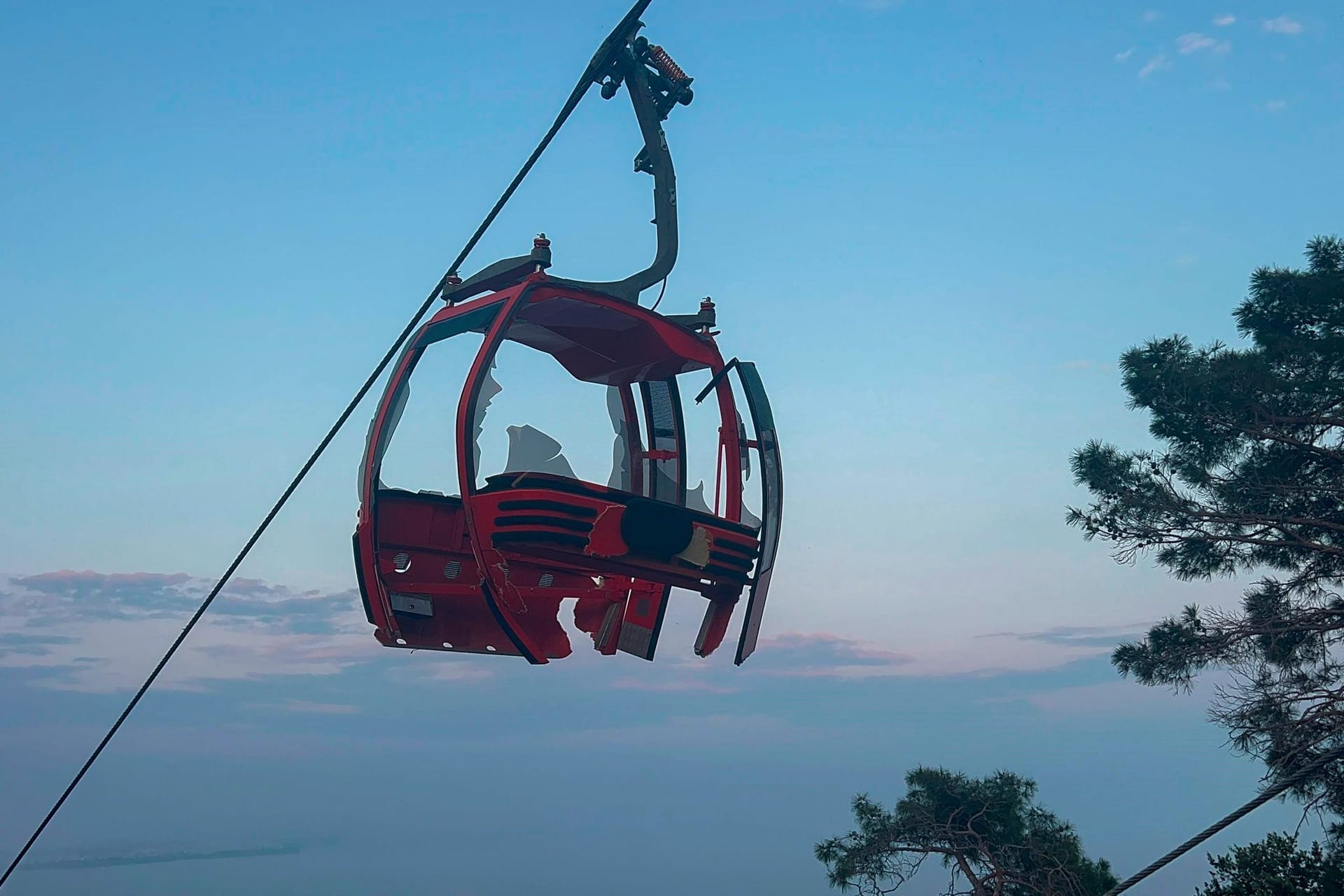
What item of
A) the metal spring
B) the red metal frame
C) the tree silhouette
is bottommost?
the tree silhouette

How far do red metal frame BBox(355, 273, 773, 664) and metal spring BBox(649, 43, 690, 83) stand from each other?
2277 mm

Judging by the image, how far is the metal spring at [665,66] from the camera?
11.3 meters

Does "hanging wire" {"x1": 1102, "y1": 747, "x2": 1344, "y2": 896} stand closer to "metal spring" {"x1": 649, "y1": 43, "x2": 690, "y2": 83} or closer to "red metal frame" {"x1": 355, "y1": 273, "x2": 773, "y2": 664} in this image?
"red metal frame" {"x1": 355, "y1": 273, "x2": 773, "y2": 664}

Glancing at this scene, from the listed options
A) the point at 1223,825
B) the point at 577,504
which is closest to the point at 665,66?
the point at 577,504

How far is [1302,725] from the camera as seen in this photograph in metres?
10.4

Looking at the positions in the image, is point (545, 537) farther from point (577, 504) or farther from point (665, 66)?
point (665, 66)

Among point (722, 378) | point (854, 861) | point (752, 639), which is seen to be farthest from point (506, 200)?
point (854, 861)

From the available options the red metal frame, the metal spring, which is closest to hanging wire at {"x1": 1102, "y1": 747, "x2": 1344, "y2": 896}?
the red metal frame

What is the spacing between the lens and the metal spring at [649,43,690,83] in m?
11.3

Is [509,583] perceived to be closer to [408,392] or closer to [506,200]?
[408,392]

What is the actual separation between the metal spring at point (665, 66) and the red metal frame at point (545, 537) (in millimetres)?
2277

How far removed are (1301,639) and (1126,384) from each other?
3315mm

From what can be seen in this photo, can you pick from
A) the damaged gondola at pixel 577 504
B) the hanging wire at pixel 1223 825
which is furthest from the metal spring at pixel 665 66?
the hanging wire at pixel 1223 825

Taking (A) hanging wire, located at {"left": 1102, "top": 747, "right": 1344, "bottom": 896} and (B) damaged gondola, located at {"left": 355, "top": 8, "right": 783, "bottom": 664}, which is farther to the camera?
(B) damaged gondola, located at {"left": 355, "top": 8, "right": 783, "bottom": 664}
